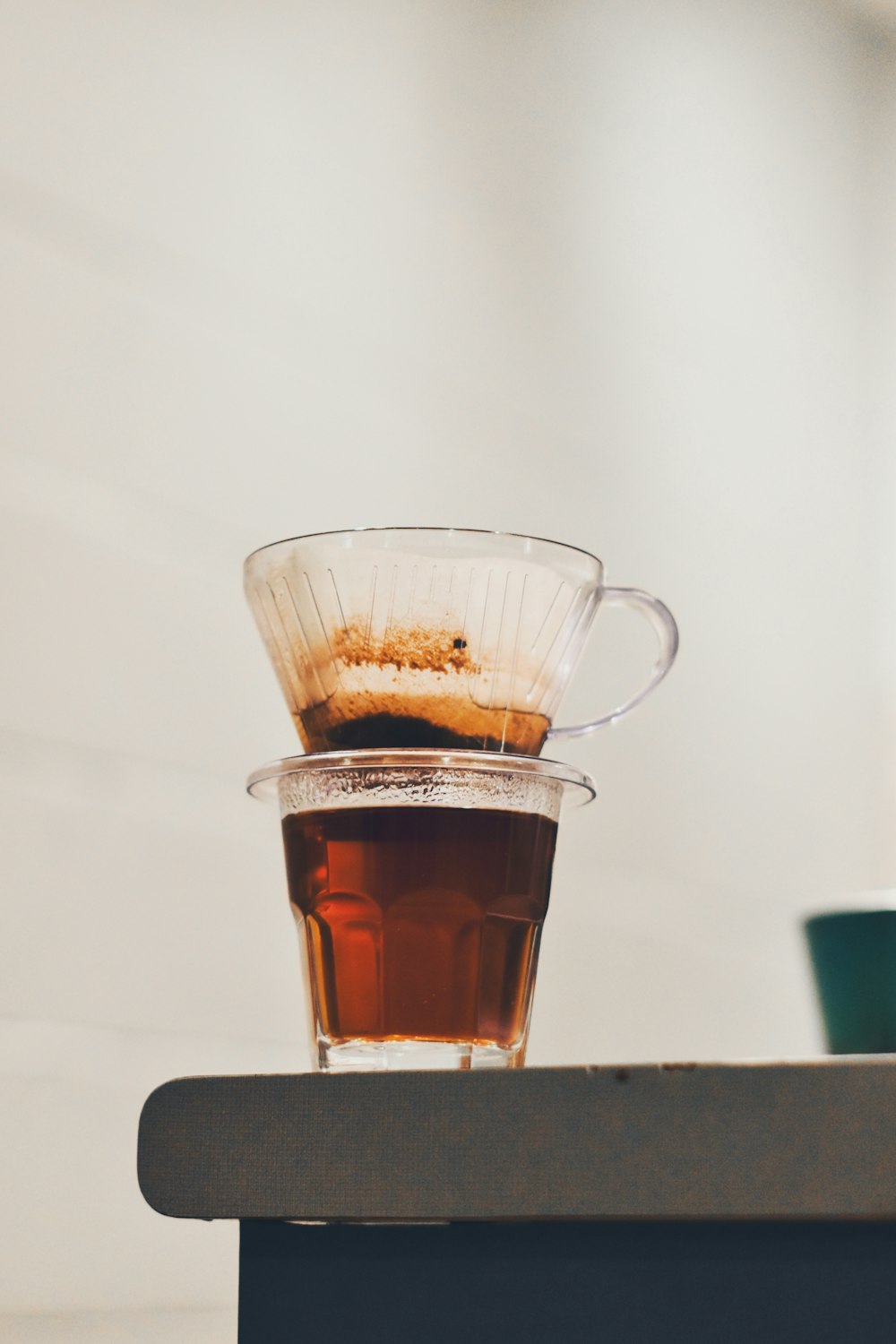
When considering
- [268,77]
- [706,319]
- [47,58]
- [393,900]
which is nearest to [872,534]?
[706,319]

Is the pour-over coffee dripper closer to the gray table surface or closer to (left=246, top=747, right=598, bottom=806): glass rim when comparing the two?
(left=246, top=747, right=598, bottom=806): glass rim

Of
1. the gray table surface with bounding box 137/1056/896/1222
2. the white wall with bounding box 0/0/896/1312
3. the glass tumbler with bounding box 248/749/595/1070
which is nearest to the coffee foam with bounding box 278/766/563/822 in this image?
the glass tumbler with bounding box 248/749/595/1070

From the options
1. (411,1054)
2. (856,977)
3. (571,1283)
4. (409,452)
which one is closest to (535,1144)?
(571,1283)

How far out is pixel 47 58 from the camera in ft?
3.52

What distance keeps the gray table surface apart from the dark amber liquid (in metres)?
0.12

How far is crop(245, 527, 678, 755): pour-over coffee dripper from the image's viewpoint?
599 millimetres

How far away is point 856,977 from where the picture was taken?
688 millimetres

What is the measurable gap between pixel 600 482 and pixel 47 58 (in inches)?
27.6

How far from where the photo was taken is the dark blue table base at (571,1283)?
0.40m

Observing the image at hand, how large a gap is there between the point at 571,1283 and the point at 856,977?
31cm

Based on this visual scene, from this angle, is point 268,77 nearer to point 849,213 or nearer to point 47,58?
point 47,58

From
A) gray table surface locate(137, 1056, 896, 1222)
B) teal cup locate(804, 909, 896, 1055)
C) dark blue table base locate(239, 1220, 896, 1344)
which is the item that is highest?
teal cup locate(804, 909, 896, 1055)

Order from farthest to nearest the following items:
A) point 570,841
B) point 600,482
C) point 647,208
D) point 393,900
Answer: point 647,208, point 600,482, point 570,841, point 393,900

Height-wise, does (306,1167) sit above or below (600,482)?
below
